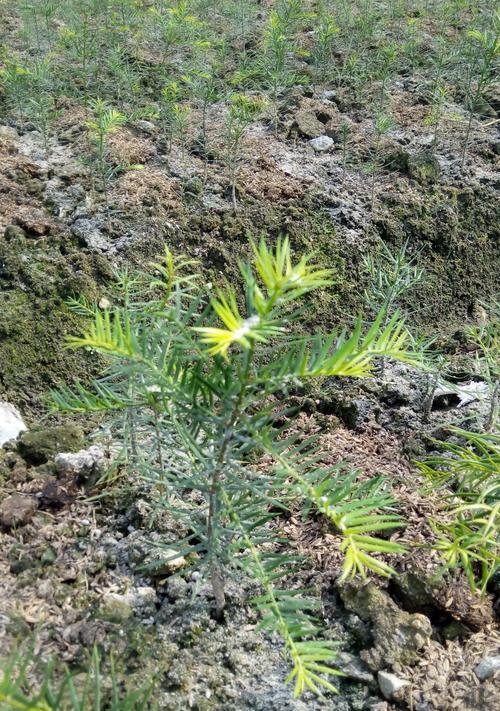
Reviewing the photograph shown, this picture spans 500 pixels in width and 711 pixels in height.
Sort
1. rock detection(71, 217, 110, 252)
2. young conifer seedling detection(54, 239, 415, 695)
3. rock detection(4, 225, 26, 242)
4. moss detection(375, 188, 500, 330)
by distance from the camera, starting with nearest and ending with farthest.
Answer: young conifer seedling detection(54, 239, 415, 695), rock detection(4, 225, 26, 242), rock detection(71, 217, 110, 252), moss detection(375, 188, 500, 330)

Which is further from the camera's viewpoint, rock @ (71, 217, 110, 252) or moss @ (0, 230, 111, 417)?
rock @ (71, 217, 110, 252)

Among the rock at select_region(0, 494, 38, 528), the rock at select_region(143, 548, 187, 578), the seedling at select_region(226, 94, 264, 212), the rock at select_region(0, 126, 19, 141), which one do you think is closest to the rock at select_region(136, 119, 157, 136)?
the seedling at select_region(226, 94, 264, 212)

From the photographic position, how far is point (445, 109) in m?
4.34

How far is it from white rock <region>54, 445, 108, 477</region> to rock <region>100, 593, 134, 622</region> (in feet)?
1.47

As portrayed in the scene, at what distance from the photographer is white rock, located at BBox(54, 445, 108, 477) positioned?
201 centimetres

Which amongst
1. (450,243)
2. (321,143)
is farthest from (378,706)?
(321,143)

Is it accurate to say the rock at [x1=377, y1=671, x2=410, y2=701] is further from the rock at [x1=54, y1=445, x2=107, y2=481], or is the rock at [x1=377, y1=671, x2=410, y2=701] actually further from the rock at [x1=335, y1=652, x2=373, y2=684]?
the rock at [x1=54, y1=445, x2=107, y2=481]

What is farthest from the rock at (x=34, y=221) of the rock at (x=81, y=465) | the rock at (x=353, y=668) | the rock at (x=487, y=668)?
the rock at (x=487, y=668)

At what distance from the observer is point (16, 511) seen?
1.86 metres

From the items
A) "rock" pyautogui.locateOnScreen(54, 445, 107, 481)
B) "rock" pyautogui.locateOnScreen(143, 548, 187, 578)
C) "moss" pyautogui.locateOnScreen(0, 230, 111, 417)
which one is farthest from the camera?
"moss" pyautogui.locateOnScreen(0, 230, 111, 417)

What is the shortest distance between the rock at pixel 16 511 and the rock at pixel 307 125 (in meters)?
2.92

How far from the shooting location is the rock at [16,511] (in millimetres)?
1843

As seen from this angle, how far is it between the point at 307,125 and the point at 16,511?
10.1ft

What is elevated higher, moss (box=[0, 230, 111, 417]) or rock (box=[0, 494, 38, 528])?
moss (box=[0, 230, 111, 417])
